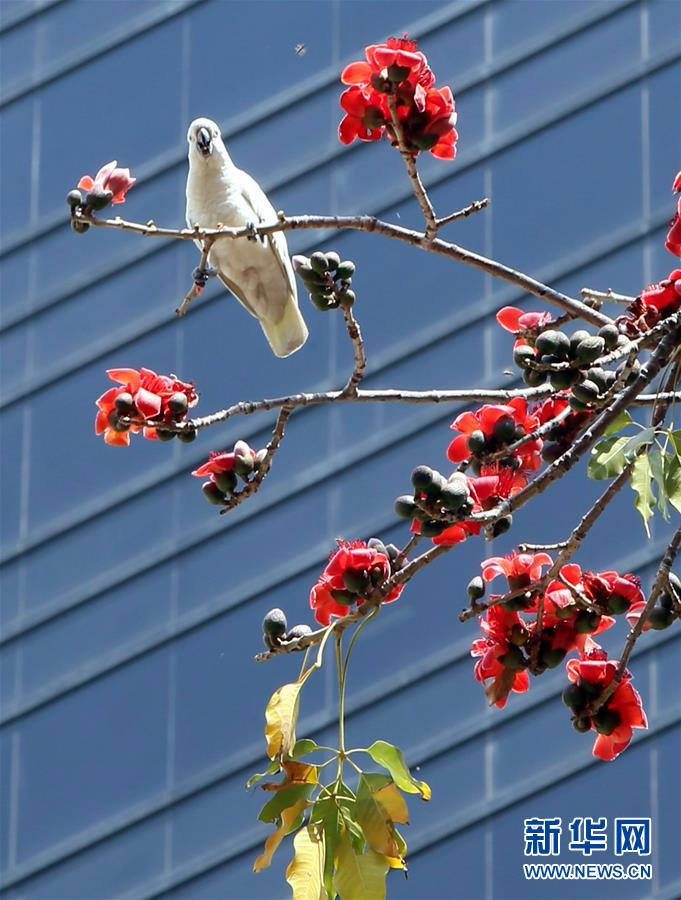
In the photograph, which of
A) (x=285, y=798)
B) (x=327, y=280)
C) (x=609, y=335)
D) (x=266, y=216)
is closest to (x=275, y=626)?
(x=285, y=798)

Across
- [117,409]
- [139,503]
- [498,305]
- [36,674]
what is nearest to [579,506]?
[498,305]

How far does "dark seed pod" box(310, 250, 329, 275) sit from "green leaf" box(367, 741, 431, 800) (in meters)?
0.77

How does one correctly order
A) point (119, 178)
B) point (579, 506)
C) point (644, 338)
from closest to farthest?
point (644, 338)
point (119, 178)
point (579, 506)

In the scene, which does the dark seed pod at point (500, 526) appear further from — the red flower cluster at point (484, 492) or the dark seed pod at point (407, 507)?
the dark seed pod at point (407, 507)

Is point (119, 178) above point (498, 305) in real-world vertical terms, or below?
below

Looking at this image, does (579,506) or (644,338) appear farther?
(579,506)

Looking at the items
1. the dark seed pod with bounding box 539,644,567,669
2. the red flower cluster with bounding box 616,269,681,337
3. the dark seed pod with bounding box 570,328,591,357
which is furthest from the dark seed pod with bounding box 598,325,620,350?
the dark seed pod with bounding box 539,644,567,669

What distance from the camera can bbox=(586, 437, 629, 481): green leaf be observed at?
3.04 meters

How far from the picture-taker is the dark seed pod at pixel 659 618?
297cm

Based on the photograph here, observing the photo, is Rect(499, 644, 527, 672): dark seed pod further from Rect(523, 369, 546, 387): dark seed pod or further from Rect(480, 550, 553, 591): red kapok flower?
Rect(523, 369, 546, 387): dark seed pod

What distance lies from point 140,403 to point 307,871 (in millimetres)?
892

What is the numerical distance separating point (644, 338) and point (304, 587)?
8897 millimetres

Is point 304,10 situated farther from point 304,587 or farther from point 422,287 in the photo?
point 304,587

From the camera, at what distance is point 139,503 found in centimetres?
1245
